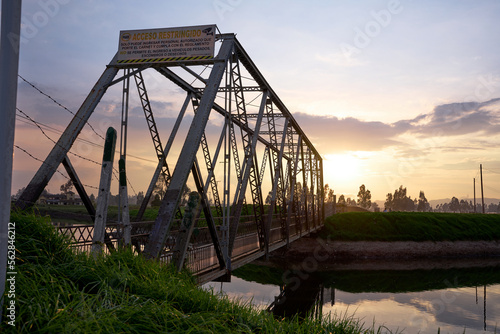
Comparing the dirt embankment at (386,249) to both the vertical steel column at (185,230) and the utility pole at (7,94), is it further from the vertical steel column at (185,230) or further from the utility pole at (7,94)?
the utility pole at (7,94)

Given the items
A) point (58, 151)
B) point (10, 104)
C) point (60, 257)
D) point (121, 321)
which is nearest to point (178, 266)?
point (60, 257)

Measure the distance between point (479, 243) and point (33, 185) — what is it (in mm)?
48015

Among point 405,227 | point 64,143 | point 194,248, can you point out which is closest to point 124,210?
point 64,143

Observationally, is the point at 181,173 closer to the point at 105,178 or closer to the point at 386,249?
the point at 105,178

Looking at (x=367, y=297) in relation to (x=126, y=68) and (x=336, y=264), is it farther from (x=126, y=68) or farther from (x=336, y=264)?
(x=126, y=68)

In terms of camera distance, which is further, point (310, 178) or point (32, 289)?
point (310, 178)

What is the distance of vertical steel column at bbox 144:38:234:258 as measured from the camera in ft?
24.9

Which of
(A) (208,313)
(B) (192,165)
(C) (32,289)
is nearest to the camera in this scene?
(C) (32,289)

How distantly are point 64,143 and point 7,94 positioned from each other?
5.46 metres

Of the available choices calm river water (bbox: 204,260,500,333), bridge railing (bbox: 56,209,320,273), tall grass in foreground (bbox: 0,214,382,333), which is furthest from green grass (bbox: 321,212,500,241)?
tall grass in foreground (bbox: 0,214,382,333)

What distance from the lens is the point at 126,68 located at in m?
10.4

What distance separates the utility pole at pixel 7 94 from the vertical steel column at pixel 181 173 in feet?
12.5

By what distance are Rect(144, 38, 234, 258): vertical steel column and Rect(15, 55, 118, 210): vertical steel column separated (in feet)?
8.22

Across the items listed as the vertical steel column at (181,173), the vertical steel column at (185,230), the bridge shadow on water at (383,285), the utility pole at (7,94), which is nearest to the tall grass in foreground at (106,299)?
the utility pole at (7,94)
